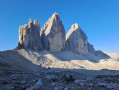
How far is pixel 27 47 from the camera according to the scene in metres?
69.1

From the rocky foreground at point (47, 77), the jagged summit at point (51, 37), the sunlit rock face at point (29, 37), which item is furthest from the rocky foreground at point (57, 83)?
the jagged summit at point (51, 37)

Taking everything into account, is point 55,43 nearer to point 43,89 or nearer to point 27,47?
point 27,47

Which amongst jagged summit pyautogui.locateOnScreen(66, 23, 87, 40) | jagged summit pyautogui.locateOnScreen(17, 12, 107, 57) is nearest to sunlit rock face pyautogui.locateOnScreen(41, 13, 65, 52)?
jagged summit pyautogui.locateOnScreen(17, 12, 107, 57)

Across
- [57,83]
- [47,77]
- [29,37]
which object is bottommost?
[57,83]

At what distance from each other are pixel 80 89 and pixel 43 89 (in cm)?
257

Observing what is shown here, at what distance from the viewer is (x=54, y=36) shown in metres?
86.5

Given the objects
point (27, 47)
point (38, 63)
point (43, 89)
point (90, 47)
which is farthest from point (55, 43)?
point (43, 89)

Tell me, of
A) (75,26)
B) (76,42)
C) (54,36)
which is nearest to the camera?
(54,36)

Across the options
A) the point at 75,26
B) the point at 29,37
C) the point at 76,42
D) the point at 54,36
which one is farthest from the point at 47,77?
the point at 75,26

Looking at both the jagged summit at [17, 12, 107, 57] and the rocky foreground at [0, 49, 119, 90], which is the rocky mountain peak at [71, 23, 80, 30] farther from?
the rocky foreground at [0, 49, 119, 90]

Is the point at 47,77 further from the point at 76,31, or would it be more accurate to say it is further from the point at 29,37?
the point at 76,31

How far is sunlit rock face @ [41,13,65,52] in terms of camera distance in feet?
272

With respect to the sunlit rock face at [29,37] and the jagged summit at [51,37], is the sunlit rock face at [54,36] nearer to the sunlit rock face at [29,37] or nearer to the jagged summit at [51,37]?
the jagged summit at [51,37]

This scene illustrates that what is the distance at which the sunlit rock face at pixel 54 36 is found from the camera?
8276cm
